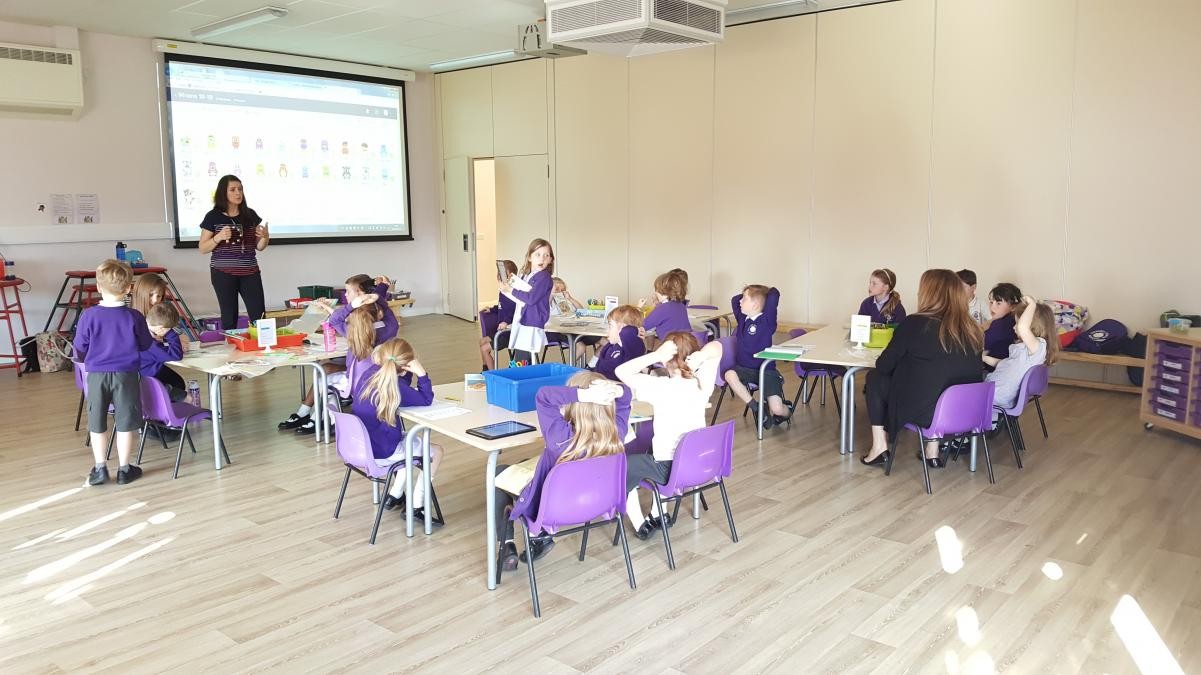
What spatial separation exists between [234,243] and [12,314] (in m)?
3.32

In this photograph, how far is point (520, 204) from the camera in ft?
39.7

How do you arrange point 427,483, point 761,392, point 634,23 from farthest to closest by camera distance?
point 634,23, point 761,392, point 427,483

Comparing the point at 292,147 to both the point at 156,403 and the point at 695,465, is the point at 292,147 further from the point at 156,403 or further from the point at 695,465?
the point at 695,465

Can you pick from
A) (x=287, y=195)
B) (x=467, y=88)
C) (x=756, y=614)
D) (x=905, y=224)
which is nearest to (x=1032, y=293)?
(x=905, y=224)

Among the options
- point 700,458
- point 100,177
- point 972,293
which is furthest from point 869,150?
point 100,177

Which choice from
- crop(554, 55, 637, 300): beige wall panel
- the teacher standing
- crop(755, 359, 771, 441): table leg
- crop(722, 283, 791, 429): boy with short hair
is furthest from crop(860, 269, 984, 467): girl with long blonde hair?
crop(554, 55, 637, 300): beige wall panel

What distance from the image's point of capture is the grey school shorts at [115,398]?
513 cm

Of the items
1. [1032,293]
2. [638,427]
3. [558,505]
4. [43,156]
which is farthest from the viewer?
[43,156]

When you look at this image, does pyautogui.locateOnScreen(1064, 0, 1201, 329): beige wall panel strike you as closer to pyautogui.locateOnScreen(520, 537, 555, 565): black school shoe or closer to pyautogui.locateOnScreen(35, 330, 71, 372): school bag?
pyautogui.locateOnScreen(520, 537, 555, 565): black school shoe

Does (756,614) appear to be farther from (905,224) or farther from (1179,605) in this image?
(905,224)

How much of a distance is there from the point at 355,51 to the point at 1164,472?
939 centimetres

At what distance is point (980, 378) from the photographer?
5250 mm

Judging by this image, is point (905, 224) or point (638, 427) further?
point (905, 224)

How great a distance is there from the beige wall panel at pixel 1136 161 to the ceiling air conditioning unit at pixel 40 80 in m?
9.53
